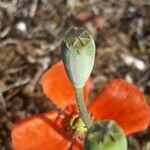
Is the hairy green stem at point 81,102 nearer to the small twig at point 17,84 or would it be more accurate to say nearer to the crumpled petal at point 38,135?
the crumpled petal at point 38,135

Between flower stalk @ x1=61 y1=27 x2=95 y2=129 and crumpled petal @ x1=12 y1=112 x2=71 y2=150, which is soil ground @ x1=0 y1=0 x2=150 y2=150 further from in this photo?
flower stalk @ x1=61 y1=27 x2=95 y2=129

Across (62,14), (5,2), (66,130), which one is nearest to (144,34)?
(62,14)

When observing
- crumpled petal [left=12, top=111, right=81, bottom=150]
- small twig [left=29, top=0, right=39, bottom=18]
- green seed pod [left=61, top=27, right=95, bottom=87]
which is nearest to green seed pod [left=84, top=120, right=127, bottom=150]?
green seed pod [left=61, top=27, right=95, bottom=87]

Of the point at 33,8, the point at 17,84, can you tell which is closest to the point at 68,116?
the point at 17,84

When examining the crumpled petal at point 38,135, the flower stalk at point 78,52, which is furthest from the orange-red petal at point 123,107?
the flower stalk at point 78,52

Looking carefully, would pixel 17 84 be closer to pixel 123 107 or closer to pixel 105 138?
pixel 123 107

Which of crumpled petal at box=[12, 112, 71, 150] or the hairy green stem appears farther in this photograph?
crumpled petal at box=[12, 112, 71, 150]

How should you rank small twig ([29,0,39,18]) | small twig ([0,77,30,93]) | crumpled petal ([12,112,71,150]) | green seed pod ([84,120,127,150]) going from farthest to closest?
1. small twig ([29,0,39,18])
2. small twig ([0,77,30,93])
3. crumpled petal ([12,112,71,150])
4. green seed pod ([84,120,127,150])

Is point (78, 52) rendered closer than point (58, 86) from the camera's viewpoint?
Yes
